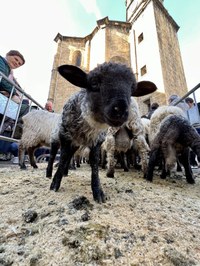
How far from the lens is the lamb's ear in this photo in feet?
6.72

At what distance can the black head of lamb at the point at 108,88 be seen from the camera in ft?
5.41

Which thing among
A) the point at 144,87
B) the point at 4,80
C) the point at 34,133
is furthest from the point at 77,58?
the point at 144,87

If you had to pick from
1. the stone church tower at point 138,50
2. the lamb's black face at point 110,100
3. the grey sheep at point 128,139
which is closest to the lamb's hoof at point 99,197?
the lamb's black face at point 110,100

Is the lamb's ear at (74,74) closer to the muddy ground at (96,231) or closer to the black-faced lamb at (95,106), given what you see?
the black-faced lamb at (95,106)

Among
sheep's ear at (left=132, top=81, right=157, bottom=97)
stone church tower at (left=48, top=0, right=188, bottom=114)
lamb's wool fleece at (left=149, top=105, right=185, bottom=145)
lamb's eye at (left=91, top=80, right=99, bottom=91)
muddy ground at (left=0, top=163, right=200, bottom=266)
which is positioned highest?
stone church tower at (left=48, top=0, right=188, bottom=114)

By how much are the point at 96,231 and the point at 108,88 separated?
1270 millimetres

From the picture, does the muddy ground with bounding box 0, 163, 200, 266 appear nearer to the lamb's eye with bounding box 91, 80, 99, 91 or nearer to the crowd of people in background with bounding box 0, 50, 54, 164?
the lamb's eye with bounding box 91, 80, 99, 91

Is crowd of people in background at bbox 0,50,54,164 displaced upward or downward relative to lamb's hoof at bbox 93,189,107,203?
upward

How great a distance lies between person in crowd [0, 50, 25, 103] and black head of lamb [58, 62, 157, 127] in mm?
3186

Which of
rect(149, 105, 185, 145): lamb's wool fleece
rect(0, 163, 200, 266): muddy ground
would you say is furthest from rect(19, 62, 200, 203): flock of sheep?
rect(149, 105, 185, 145): lamb's wool fleece

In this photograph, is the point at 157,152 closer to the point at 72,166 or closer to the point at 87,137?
the point at 87,137

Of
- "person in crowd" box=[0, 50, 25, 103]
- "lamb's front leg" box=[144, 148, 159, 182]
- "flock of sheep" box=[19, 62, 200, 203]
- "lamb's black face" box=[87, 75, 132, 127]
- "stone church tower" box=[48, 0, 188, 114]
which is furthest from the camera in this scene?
"stone church tower" box=[48, 0, 188, 114]

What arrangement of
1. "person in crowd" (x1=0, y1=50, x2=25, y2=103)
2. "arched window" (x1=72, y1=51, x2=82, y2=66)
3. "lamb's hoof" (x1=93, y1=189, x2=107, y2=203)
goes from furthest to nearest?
"arched window" (x1=72, y1=51, x2=82, y2=66) → "person in crowd" (x1=0, y1=50, x2=25, y2=103) → "lamb's hoof" (x1=93, y1=189, x2=107, y2=203)

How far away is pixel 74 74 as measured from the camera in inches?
81.0
